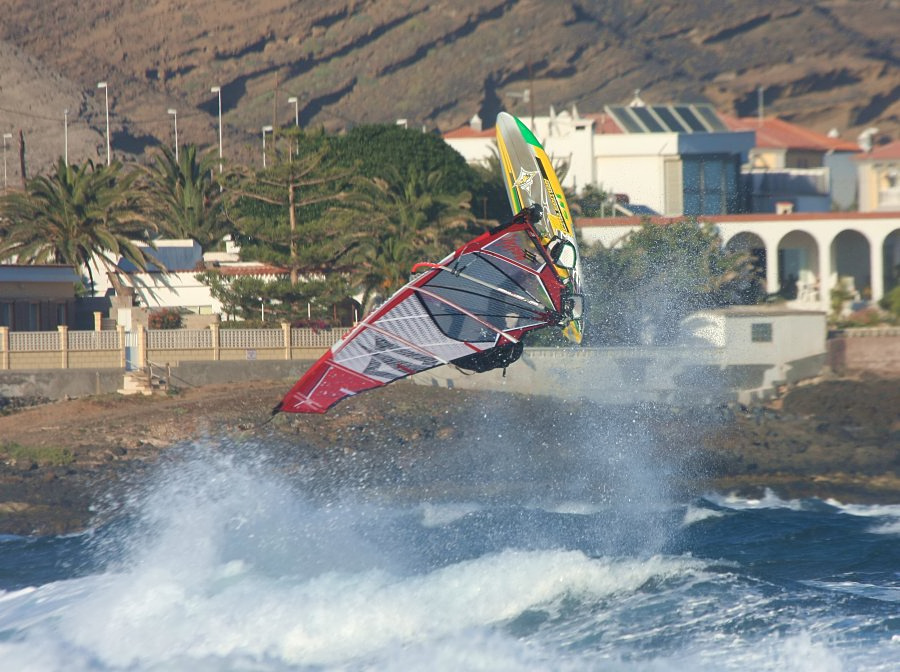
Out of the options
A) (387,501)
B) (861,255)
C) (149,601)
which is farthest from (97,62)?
(149,601)

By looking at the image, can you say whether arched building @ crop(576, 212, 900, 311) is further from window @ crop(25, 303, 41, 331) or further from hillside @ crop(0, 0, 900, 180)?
hillside @ crop(0, 0, 900, 180)

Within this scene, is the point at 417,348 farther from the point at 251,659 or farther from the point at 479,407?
the point at 479,407

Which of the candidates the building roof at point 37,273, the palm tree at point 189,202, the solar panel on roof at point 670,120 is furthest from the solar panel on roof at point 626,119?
the building roof at point 37,273

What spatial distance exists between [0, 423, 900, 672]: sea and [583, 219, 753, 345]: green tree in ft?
25.2

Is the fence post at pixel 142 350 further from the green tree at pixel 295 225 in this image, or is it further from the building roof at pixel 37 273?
the building roof at pixel 37 273

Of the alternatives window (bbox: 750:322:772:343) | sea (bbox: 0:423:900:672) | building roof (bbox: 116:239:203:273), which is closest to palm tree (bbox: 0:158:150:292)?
building roof (bbox: 116:239:203:273)

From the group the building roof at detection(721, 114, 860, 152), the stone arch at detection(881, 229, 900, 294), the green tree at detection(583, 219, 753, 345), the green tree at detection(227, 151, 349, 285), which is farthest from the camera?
the building roof at detection(721, 114, 860, 152)

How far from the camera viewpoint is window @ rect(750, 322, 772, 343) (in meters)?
33.7

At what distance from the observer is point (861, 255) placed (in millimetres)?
45531

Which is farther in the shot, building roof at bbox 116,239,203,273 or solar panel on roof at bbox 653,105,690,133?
solar panel on roof at bbox 653,105,690,133

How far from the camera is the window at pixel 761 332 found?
3366 cm

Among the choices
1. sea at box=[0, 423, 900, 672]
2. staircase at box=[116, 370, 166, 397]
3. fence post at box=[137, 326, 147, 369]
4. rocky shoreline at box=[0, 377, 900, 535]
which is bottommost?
sea at box=[0, 423, 900, 672]

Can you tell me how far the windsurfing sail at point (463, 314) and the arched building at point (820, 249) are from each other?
24.6 meters

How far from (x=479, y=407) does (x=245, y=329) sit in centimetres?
747
